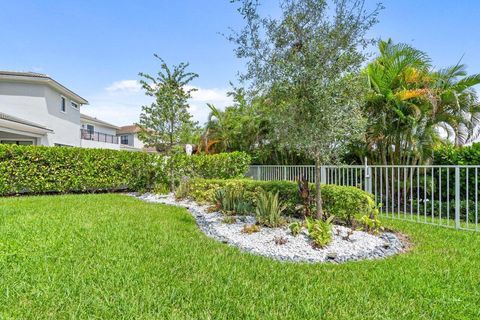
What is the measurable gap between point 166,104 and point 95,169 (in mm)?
4314

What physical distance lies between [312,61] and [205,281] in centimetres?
393

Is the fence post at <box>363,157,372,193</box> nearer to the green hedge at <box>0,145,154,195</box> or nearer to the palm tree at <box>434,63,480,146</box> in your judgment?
the palm tree at <box>434,63,480,146</box>

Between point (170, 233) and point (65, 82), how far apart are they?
64.3 ft

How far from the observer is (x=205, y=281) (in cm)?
358

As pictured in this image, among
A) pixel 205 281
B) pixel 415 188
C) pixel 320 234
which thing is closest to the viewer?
pixel 205 281

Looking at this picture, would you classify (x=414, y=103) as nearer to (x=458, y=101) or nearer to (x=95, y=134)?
(x=458, y=101)

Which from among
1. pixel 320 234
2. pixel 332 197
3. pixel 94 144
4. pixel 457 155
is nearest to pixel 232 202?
pixel 332 197

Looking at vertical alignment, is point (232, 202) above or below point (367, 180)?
below

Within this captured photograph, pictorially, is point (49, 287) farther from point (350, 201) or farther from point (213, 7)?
point (213, 7)

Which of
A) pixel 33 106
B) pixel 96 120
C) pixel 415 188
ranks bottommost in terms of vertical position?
pixel 415 188

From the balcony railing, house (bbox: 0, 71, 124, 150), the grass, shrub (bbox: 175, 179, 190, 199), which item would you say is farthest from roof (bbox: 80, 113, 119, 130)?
the grass

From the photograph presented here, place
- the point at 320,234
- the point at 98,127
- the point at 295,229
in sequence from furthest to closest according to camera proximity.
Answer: the point at 98,127
the point at 295,229
the point at 320,234

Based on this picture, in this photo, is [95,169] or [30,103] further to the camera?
[30,103]

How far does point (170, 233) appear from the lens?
19.0 feet
